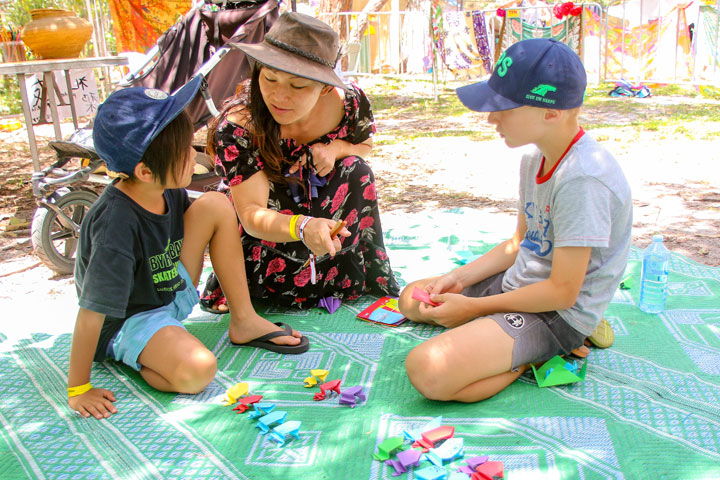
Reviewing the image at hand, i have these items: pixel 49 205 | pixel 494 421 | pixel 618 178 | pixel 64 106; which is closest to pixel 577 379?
pixel 494 421

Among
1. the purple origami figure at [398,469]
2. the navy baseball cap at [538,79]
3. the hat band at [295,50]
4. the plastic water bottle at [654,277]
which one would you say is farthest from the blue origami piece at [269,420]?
the plastic water bottle at [654,277]

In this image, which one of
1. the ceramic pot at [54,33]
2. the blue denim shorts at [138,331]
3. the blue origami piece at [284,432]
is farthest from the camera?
the ceramic pot at [54,33]

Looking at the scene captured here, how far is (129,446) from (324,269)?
1.25 m

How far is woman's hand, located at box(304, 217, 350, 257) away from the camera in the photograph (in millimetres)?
2094

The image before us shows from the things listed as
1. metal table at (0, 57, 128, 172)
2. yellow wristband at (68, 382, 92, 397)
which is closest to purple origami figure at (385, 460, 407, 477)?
yellow wristband at (68, 382, 92, 397)

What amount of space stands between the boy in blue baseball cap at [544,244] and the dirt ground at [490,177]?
168 cm

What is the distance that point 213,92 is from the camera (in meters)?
4.11

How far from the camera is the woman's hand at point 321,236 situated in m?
2.09

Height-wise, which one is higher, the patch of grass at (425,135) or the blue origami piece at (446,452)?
the patch of grass at (425,135)

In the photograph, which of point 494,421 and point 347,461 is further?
point 494,421

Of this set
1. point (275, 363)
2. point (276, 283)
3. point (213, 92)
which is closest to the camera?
point (275, 363)

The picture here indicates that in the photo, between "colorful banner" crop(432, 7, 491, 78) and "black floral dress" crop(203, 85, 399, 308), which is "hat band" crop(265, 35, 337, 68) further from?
"colorful banner" crop(432, 7, 491, 78)

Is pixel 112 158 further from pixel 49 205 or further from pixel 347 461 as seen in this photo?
pixel 49 205

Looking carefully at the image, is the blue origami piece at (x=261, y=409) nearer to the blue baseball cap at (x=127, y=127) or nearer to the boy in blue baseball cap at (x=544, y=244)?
the boy in blue baseball cap at (x=544, y=244)
